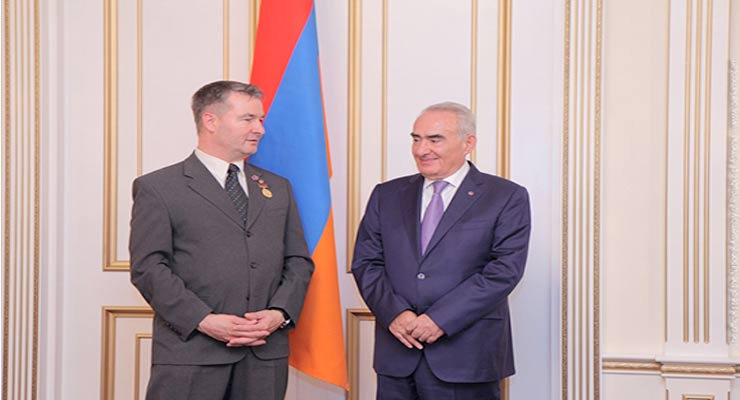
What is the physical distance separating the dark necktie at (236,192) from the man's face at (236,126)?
0.17ft

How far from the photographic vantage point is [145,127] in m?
4.05

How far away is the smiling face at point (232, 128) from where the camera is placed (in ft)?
10.6

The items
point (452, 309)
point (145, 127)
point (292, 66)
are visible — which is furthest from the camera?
point (145, 127)

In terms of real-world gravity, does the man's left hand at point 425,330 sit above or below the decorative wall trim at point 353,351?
above

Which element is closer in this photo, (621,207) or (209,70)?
(621,207)

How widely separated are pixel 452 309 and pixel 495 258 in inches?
10.7

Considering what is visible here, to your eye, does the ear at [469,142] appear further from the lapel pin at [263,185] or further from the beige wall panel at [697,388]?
the beige wall panel at [697,388]

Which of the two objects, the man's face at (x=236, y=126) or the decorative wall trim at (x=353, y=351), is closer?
the man's face at (x=236, y=126)

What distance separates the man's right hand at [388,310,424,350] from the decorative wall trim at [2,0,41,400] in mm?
1860

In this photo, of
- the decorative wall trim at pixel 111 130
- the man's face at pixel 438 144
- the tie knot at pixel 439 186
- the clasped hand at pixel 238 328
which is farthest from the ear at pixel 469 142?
the decorative wall trim at pixel 111 130

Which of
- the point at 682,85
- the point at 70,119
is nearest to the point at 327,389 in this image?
the point at 70,119

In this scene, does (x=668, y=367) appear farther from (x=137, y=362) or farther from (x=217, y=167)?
(x=137, y=362)

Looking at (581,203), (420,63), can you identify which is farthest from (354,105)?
(581,203)

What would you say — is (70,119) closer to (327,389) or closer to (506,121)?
(327,389)
